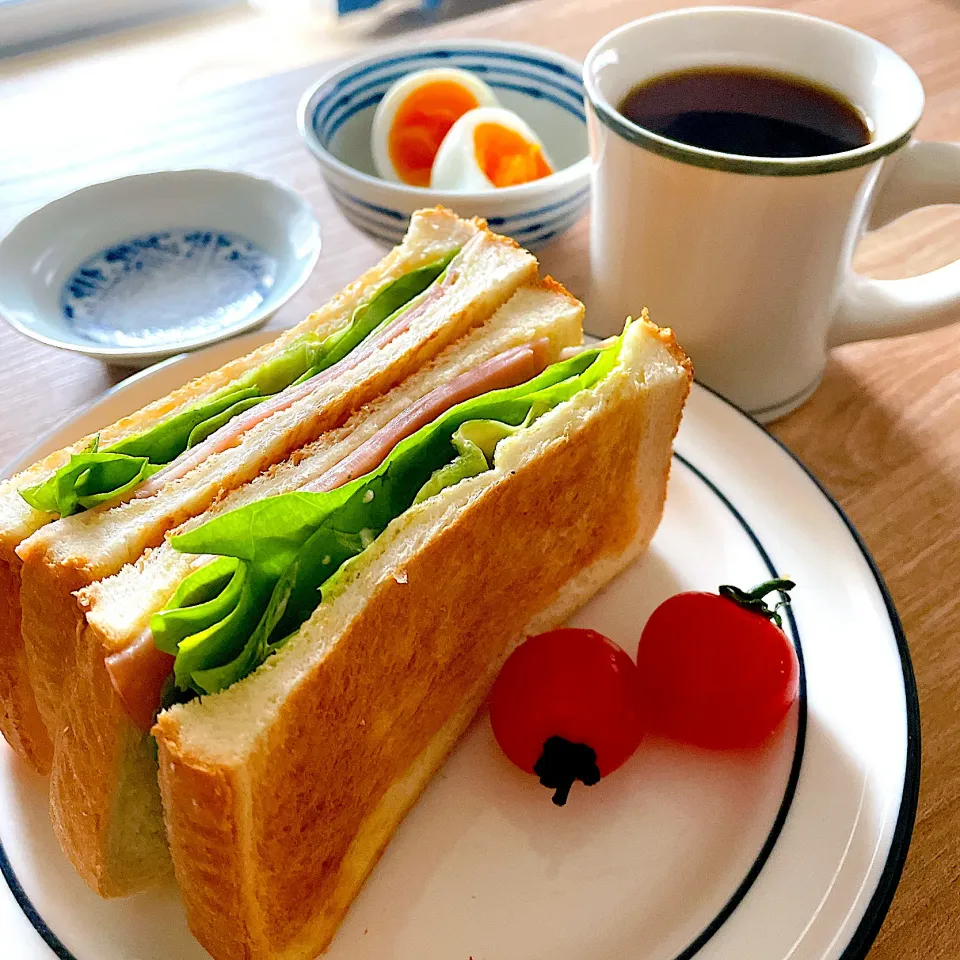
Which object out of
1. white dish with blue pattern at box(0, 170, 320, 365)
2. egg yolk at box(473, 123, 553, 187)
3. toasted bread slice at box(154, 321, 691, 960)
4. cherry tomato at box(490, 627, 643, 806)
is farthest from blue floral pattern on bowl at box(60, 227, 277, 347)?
cherry tomato at box(490, 627, 643, 806)

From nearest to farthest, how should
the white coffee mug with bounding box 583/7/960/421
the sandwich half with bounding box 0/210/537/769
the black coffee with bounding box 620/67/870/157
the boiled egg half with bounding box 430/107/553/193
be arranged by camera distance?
the sandwich half with bounding box 0/210/537/769, the white coffee mug with bounding box 583/7/960/421, the black coffee with bounding box 620/67/870/157, the boiled egg half with bounding box 430/107/553/193

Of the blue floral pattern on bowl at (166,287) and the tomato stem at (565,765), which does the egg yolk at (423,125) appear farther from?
the tomato stem at (565,765)

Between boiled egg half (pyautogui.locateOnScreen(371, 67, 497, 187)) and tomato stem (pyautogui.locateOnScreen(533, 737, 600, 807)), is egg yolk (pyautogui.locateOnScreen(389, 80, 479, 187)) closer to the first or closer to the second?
boiled egg half (pyautogui.locateOnScreen(371, 67, 497, 187))

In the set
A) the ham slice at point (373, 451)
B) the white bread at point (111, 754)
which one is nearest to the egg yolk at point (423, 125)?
the ham slice at point (373, 451)

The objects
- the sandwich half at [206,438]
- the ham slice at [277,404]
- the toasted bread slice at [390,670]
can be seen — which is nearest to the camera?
the toasted bread slice at [390,670]

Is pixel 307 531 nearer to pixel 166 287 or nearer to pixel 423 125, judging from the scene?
pixel 166 287

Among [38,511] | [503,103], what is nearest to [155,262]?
[38,511]
